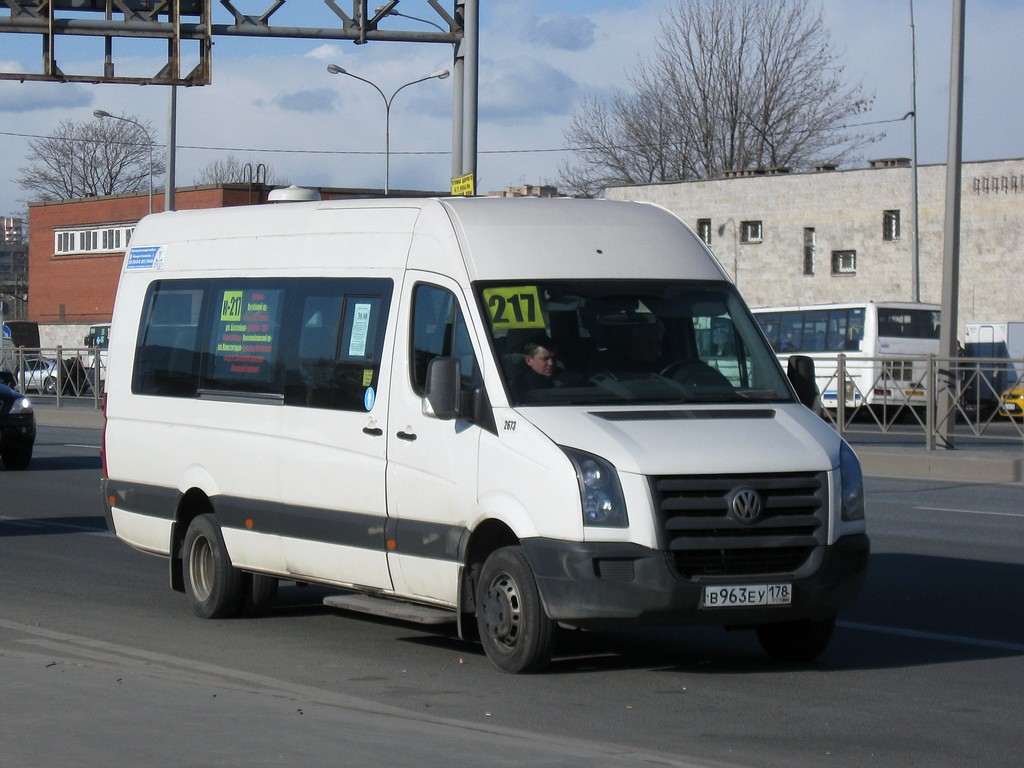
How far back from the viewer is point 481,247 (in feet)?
27.2

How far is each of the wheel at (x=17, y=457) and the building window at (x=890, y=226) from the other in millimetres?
36747

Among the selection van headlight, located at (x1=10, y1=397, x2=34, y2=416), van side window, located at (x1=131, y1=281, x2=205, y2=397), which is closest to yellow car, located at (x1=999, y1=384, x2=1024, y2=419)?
van side window, located at (x1=131, y1=281, x2=205, y2=397)

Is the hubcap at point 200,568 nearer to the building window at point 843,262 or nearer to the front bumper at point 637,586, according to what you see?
the front bumper at point 637,586

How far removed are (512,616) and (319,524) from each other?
63.4 inches

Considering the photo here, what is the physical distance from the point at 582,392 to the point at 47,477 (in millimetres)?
14356

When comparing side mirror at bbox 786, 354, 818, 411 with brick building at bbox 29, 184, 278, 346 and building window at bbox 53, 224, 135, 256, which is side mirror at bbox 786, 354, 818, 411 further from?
building window at bbox 53, 224, 135, 256

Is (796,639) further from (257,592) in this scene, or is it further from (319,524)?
(257,592)

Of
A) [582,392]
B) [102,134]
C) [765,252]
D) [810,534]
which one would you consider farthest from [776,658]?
[102,134]

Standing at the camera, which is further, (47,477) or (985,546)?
(47,477)

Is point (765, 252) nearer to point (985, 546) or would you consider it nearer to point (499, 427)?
point (985, 546)

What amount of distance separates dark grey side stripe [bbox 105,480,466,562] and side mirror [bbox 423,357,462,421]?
23.7 inches

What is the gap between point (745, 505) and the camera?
7359 mm

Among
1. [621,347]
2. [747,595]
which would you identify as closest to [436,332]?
[621,347]

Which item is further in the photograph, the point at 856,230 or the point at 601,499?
the point at 856,230
